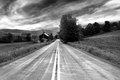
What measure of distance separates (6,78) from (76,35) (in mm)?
46519

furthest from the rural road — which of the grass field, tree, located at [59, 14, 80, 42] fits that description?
tree, located at [59, 14, 80, 42]

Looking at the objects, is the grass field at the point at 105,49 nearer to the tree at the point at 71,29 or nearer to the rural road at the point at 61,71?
the rural road at the point at 61,71

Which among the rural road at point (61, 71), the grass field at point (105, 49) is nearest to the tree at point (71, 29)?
the grass field at point (105, 49)

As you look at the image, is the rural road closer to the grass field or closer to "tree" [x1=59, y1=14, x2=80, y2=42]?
the grass field

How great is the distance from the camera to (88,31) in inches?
4193

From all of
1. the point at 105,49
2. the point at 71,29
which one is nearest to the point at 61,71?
the point at 105,49

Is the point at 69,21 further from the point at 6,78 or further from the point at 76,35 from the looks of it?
the point at 6,78

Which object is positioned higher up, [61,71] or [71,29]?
[71,29]

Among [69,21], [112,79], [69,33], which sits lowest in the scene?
[112,79]

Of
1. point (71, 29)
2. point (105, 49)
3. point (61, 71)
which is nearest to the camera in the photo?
point (61, 71)

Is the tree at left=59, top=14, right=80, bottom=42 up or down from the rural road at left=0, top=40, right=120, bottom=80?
up

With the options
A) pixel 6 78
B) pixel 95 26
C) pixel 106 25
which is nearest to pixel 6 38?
pixel 95 26

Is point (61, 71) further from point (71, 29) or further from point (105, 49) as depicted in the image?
point (71, 29)

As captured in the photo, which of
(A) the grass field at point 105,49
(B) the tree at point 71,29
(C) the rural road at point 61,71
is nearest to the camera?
(C) the rural road at point 61,71
